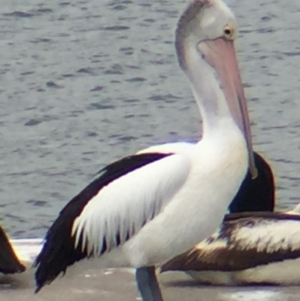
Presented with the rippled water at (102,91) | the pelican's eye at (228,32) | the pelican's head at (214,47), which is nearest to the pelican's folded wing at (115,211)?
the pelican's head at (214,47)

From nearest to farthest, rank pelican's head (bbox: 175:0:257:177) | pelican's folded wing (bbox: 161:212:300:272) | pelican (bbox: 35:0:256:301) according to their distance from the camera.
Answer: pelican (bbox: 35:0:256:301) → pelican's head (bbox: 175:0:257:177) → pelican's folded wing (bbox: 161:212:300:272)

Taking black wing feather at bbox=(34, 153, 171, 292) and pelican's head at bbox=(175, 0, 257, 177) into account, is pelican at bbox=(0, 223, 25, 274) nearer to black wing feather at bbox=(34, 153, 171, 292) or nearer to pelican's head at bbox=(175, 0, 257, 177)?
black wing feather at bbox=(34, 153, 171, 292)

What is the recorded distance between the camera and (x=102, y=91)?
1348 centimetres

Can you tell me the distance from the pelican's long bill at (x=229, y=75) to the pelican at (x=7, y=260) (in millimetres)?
1297

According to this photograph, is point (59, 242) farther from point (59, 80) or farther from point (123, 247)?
point (59, 80)

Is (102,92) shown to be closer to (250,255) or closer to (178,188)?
(250,255)

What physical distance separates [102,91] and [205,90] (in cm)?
790

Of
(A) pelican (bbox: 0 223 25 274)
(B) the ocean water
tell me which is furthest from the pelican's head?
(B) the ocean water

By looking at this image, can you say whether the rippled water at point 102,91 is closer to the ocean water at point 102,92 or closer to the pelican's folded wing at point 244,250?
the ocean water at point 102,92

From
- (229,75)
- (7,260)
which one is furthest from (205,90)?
(7,260)

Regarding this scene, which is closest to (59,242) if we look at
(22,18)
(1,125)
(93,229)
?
(93,229)

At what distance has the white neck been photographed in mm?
5559

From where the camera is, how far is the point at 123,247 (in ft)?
18.4

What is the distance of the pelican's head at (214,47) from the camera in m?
5.59
